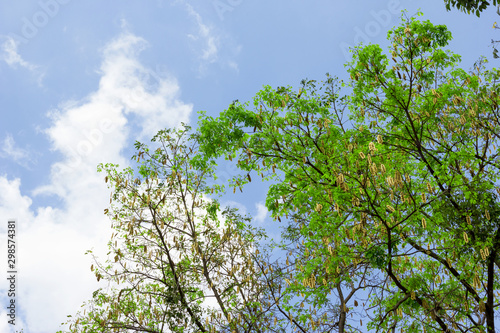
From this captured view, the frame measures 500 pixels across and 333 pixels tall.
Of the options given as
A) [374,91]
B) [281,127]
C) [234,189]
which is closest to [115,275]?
[234,189]

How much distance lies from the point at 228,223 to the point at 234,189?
2.23 meters

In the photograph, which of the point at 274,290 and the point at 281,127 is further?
the point at 274,290

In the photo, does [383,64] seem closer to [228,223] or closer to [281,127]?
[281,127]

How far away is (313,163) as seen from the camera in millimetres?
10695

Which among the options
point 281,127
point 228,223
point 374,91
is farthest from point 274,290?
point 374,91

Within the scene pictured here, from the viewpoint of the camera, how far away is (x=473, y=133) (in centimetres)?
1052

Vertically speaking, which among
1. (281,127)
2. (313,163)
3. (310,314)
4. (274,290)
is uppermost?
(281,127)

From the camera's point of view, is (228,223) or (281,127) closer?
(281,127)

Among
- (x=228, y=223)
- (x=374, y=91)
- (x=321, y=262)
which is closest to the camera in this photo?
(x=321, y=262)

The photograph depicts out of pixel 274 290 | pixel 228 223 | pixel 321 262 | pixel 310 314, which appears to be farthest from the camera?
pixel 228 223

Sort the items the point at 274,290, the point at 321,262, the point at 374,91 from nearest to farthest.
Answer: the point at 321,262 < the point at 374,91 < the point at 274,290

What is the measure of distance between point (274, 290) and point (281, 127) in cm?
465

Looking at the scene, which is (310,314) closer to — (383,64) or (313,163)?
(313,163)

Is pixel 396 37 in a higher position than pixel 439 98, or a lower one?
higher
